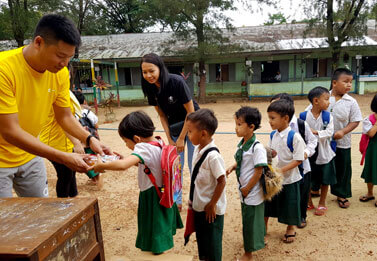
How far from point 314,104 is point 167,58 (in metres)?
13.9

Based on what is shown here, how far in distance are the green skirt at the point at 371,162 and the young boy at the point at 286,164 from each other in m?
1.31

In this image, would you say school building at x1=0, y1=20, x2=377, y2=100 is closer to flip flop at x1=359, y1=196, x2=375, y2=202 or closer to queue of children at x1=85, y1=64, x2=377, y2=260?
flip flop at x1=359, y1=196, x2=375, y2=202

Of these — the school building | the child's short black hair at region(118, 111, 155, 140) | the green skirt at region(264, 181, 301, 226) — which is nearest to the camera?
the child's short black hair at region(118, 111, 155, 140)

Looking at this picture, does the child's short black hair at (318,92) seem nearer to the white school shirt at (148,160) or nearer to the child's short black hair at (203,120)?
the child's short black hair at (203,120)

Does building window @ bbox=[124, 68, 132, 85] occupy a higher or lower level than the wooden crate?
higher

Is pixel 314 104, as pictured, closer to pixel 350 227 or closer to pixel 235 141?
pixel 350 227

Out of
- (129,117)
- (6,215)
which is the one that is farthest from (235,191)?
(6,215)

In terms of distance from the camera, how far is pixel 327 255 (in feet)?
8.08

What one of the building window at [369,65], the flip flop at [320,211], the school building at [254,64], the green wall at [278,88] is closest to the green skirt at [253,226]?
the flip flop at [320,211]

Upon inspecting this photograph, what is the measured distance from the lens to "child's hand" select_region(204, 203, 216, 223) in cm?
209

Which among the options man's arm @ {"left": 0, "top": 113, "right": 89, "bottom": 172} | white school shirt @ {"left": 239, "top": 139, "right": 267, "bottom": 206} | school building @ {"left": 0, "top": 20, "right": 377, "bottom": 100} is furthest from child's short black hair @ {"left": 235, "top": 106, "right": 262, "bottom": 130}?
school building @ {"left": 0, "top": 20, "right": 377, "bottom": 100}

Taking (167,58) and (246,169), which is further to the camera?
(167,58)

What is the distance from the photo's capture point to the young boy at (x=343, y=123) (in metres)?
3.14

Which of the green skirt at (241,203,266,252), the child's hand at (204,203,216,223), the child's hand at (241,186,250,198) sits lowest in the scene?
the green skirt at (241,203,266,252)
